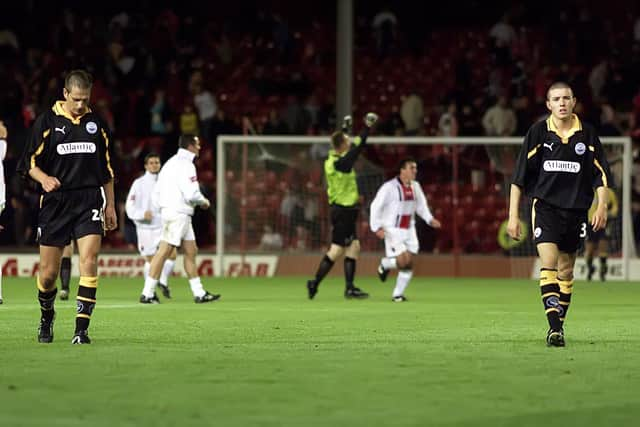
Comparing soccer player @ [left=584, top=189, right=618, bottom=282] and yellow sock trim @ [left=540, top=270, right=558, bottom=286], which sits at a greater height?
yellow sock trim @ [left=540, top=270, right=558, bottom=286]

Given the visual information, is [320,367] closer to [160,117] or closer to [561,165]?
[561,165]

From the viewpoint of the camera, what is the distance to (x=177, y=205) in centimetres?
1875

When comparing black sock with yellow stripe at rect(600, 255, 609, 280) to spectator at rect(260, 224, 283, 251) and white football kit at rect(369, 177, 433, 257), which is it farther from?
white football kit at rect(369, 177, 433, 257)

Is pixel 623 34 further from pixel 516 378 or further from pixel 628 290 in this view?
pixel 516 378

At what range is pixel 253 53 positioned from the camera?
34.5 metres

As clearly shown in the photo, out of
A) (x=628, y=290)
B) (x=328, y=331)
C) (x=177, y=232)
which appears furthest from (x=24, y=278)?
(x=328, y=331)

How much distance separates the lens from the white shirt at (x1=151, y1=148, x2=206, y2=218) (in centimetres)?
1858

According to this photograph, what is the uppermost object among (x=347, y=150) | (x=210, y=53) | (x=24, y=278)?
(x=210, y=53)

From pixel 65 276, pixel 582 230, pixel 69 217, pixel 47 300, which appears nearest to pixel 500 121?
pixel 65 276

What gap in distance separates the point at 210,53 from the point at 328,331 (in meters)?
21.3

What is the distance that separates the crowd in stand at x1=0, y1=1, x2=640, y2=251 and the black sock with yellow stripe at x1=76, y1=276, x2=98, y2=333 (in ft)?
49.8

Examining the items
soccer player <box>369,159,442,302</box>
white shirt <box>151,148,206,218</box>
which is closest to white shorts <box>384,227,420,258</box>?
soccer player <box>369,159,442,302</box>

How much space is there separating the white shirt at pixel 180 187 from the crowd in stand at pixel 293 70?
8.45 meters

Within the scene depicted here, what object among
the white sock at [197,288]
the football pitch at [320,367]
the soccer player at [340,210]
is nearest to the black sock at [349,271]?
the soccer player at [340,210]
